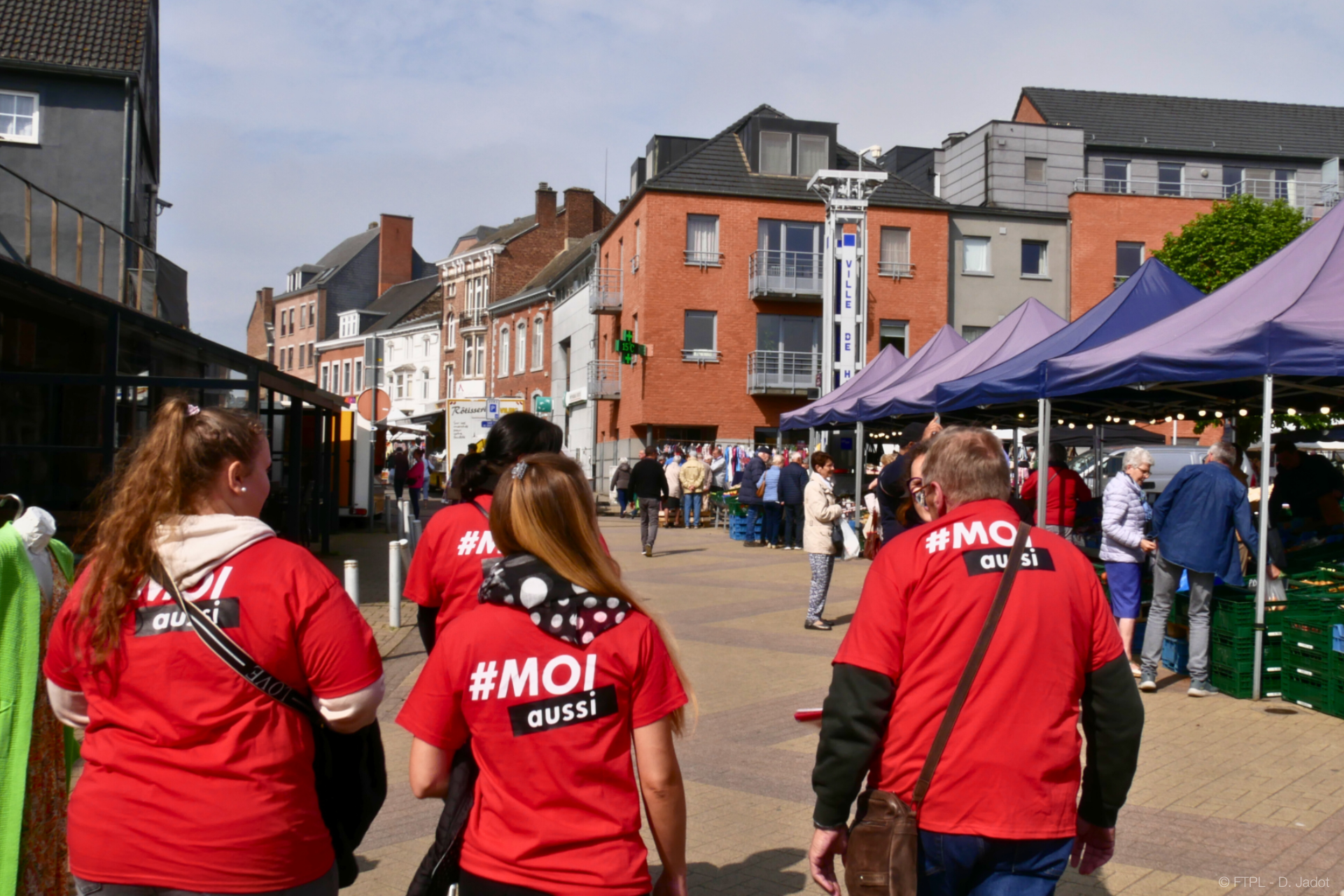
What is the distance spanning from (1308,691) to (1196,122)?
40863 mm

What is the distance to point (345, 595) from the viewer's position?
2564 mm

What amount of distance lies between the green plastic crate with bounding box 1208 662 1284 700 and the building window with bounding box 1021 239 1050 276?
33100 mm

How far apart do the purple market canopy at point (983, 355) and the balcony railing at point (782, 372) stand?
20097 millimetres

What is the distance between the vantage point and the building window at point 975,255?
39469 mm

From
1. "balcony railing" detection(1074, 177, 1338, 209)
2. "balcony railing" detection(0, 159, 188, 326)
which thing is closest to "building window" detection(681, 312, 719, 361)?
"balcony railing" detection(1074, 177, 1338, 209)

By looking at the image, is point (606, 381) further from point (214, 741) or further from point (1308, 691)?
point (214, 741)

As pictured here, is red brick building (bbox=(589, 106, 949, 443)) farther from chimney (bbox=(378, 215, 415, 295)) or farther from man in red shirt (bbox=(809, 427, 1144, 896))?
chimney (bbox=(378, 215, 415, 295))

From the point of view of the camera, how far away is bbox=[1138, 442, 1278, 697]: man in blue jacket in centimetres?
810

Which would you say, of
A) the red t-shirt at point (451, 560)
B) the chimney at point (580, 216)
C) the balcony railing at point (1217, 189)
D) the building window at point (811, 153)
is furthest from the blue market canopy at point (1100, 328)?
the chimney at point (580, 216)

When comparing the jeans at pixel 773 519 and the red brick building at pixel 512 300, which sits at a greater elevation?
the red brick building at pixel 512 300

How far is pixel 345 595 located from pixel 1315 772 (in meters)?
5.68

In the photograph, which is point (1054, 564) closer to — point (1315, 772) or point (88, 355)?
point (1315, 772)

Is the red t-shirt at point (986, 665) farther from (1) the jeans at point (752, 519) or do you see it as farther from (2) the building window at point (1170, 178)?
(2) the building window at point (1170, 178)

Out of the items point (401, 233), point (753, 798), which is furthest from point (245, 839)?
point (401, 233)
